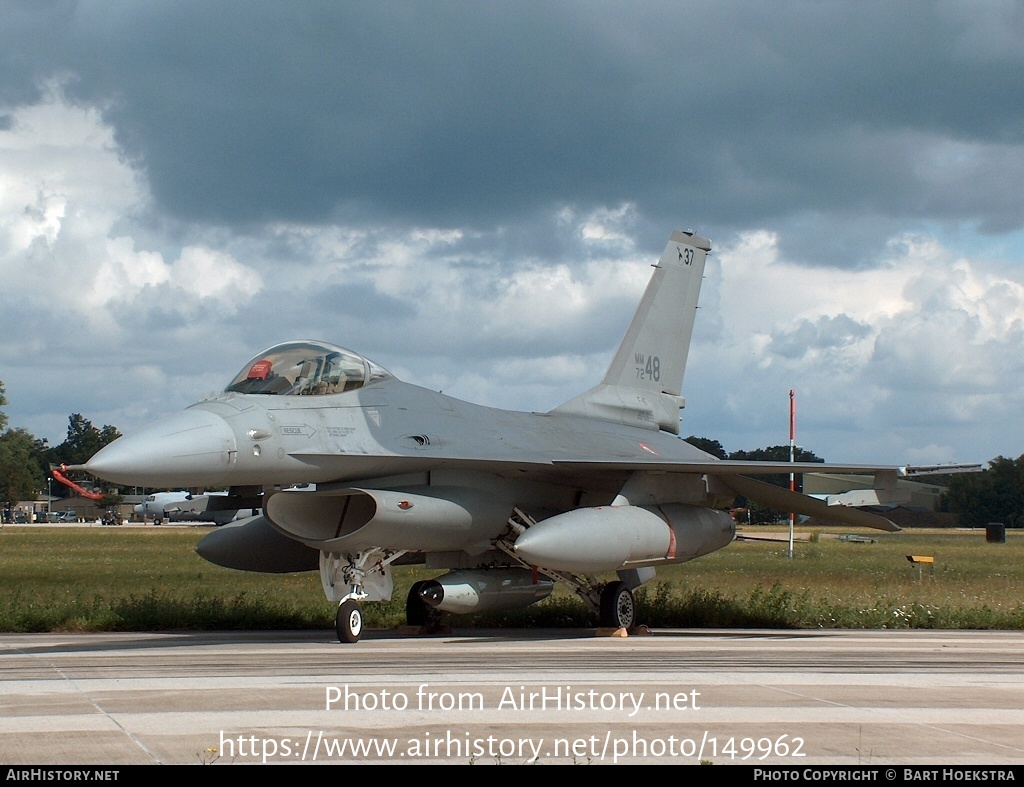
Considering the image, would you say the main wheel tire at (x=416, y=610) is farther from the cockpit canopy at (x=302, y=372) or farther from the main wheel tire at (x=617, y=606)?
the cockpit canopy at (x=302, y=372)

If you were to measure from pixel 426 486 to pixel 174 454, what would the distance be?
333 cm

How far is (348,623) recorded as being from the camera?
41.0 feet

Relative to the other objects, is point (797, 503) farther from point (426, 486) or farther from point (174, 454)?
point (174, 454)

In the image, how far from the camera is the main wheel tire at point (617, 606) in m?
14.9

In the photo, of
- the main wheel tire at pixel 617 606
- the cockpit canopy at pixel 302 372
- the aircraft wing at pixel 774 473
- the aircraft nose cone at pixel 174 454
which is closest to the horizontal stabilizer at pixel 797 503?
the aircraft wing at pixel 774 473

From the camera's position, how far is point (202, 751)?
226 inches

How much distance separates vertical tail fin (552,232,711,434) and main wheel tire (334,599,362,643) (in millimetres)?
5288

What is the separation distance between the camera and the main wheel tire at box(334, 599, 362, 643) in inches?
491

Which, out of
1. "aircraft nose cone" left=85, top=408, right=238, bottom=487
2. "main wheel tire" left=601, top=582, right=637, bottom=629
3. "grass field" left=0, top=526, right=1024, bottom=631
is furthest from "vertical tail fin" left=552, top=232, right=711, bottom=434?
"aircraft nose cone" left=85, top=408, right=238, bottom=487

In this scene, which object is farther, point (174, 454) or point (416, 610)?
point (416, 610)

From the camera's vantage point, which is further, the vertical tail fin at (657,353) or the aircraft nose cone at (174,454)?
the vertical tail fin at (657,353)

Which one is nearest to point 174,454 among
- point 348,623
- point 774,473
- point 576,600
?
point 348,623

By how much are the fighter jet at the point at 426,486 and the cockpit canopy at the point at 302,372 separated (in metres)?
0.02

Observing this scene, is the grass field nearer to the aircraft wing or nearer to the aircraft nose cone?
the aircraft wing
